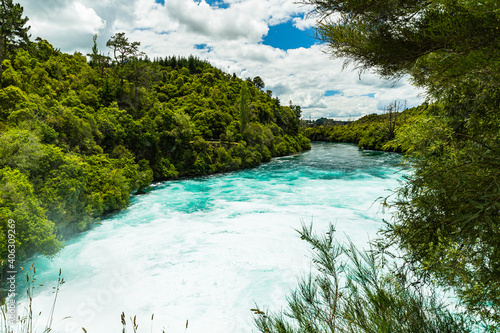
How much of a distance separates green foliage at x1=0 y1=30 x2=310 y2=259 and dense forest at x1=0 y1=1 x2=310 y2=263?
50 millimetres

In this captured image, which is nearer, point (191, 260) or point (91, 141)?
point (191, 260)

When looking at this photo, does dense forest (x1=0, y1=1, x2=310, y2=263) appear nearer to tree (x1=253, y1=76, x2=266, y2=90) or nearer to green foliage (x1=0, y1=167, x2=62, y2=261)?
green foliage (x1=0, y1=167, x2=62, y2=261)

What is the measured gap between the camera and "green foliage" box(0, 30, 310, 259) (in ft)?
30.3

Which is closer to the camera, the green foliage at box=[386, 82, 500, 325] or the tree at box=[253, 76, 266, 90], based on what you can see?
the green foliage at box=[386, 82, 500, 325]

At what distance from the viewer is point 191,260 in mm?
9719

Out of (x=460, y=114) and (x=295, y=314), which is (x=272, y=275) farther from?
(x=460, y=114)

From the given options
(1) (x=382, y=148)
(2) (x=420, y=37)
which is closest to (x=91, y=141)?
(1) (x=382, y=148)

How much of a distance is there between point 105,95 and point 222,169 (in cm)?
1541

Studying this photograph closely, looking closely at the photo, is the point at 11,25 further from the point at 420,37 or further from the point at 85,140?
the point at 420,37

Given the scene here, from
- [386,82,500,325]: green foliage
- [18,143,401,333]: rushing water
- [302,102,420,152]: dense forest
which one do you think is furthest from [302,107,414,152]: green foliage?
[386,82,500,325]: green foliage

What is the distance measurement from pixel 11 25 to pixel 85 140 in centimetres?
1180

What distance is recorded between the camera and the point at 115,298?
24.5 ft

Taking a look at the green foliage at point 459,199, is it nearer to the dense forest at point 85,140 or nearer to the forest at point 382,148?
the forest at point 382,148

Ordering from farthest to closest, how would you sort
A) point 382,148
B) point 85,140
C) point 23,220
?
point 85,140
point 382,148
point 23,220
